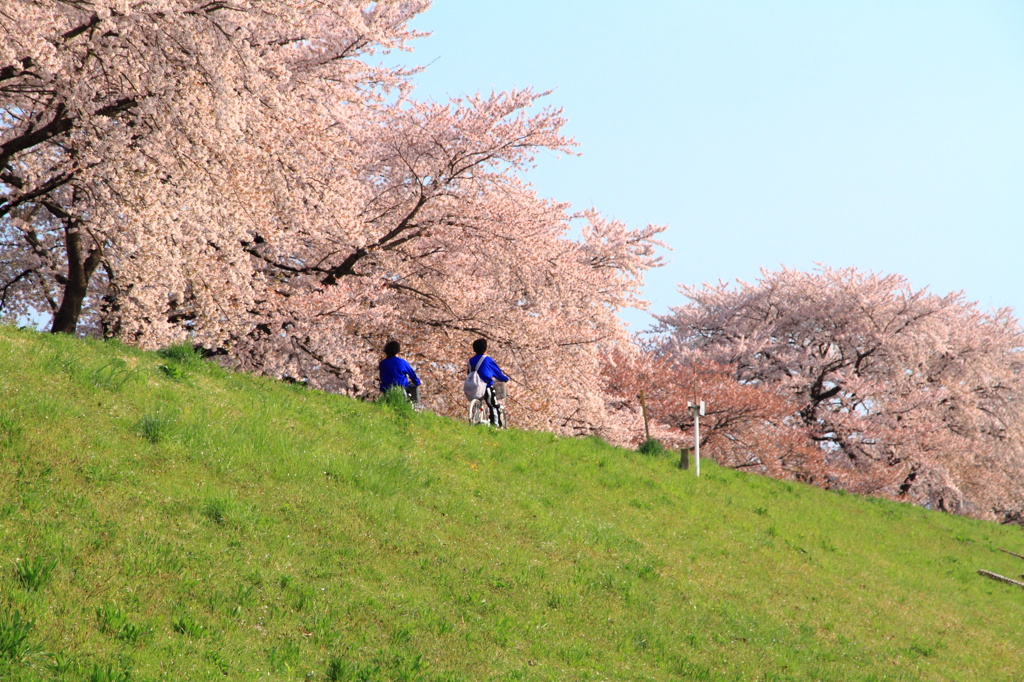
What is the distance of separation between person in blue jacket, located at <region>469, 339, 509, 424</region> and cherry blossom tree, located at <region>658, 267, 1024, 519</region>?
2349 centimetres

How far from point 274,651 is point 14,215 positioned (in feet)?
63.9

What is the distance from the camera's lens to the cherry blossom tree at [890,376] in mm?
38156

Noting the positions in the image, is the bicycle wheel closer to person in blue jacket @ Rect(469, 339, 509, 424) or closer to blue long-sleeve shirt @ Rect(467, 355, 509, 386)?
person in blue jacket @ Rect(469, 339, 509, 424)

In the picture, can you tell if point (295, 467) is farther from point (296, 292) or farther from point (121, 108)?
point (296, 292)

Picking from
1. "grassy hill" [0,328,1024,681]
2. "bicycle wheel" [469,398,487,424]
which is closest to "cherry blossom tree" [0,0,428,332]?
"grassy hill" [0,328,1024,681]

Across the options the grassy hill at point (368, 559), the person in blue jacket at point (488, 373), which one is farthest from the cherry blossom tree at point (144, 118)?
the person in blue jacket at point (488, 373)

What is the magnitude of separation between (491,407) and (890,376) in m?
28.8

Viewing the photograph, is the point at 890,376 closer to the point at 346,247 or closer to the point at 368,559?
the point at 346,247

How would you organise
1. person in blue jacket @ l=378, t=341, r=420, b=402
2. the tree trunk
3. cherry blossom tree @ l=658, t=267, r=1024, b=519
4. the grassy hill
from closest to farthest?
1. the grassy hill
2. person in blue jacket @ l=378, t=341, r=420, b=402
3. the tree trunk
4. cherry blossom tree @ l=658, t=267, r=1024, b=519

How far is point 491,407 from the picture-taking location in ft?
54.5

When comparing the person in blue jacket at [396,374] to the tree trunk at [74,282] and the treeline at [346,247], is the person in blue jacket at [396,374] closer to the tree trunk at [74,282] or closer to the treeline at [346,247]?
the treeline at [346,247]

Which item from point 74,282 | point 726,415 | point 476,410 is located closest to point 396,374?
point 476,410

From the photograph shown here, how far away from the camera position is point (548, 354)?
906 inches

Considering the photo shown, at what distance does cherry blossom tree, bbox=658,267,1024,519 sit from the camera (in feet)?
125
